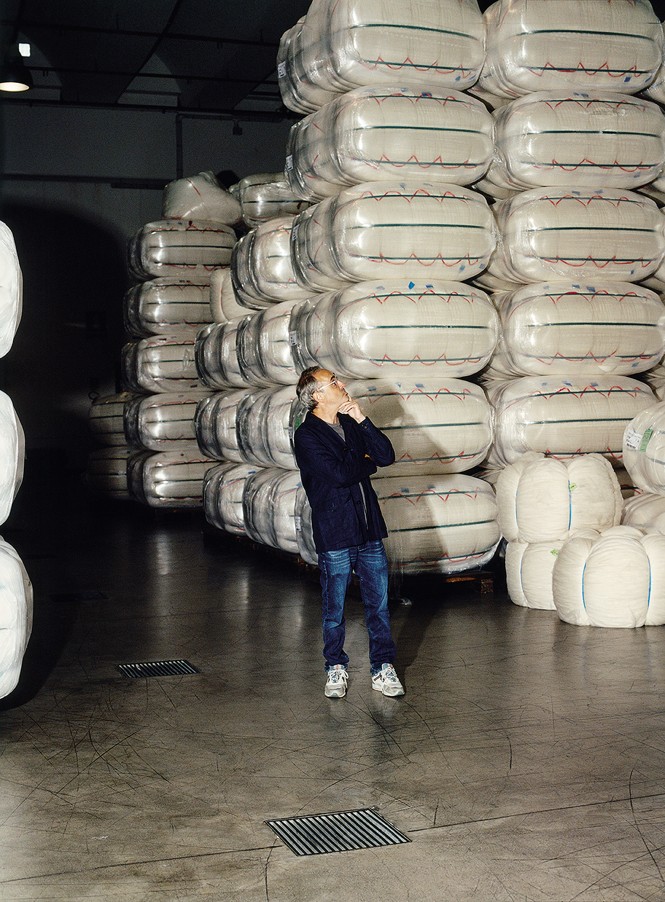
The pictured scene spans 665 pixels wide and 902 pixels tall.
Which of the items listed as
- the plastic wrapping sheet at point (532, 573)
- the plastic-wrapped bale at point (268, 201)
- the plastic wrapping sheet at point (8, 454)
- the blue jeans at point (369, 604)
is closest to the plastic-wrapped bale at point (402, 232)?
the plastic wrapping sheet at point (532, 573)

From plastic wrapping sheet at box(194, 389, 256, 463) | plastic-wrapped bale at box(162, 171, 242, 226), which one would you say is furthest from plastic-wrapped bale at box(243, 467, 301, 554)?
plastic-wrapped bale at box(162, 171, 242, 226)

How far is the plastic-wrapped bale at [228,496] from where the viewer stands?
959cm

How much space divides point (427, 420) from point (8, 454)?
311cm

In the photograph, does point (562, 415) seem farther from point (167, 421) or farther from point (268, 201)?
point (167, 421)

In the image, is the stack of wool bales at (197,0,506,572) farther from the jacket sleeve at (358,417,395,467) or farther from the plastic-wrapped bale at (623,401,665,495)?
the jacket sleeve at (358,417,395,467)

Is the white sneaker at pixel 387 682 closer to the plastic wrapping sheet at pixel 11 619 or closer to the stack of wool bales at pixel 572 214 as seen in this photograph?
the plastic wrapping sheet at pixel 11 619

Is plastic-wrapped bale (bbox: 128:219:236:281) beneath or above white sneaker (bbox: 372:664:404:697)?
above

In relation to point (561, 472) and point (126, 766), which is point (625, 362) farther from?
point (126, 766)

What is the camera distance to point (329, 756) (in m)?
4.17

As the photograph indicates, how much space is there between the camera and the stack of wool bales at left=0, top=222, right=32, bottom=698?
440 cm

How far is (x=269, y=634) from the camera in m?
6.34

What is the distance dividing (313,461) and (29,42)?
44.0 ft

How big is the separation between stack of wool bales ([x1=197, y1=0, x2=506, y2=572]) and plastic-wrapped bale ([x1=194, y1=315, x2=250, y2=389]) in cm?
242

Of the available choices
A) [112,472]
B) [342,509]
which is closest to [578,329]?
[342,509]
